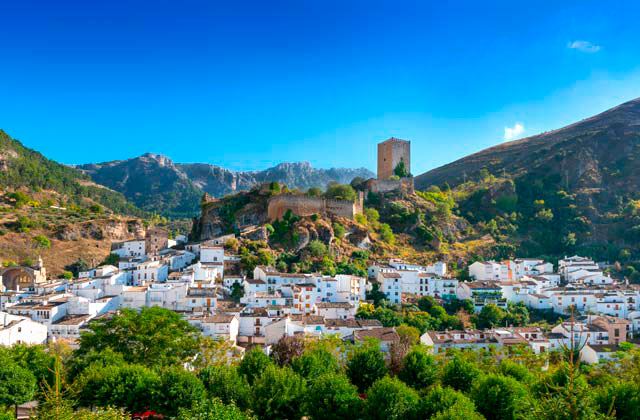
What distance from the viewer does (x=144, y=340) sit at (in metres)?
30.5

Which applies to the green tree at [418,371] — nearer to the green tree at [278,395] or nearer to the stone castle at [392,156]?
the green tree at [278,395]

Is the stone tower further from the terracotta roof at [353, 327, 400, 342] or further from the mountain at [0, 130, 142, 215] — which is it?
the mountain at [0, 130, 142, 215]

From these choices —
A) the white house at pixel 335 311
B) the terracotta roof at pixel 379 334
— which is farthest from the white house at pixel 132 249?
the terracotta roof at pixel 379 334

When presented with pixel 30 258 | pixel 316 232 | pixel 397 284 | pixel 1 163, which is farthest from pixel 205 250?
pixel 1 163

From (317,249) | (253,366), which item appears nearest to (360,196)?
(317,249)

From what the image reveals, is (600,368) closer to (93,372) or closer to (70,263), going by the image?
(93,372)

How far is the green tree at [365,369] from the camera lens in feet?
92.3

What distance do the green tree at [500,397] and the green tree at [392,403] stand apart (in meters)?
3.04

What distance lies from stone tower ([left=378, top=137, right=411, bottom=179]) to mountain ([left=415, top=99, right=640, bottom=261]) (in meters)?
6.81

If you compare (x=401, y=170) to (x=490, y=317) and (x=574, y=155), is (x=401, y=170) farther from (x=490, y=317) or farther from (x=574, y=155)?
(x=490, y=317)

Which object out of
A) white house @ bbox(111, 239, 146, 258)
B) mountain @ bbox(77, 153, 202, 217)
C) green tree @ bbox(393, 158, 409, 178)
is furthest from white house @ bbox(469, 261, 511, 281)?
mountain @ bbox(77, 153, 202, 217)

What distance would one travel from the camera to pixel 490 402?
23.2 meters

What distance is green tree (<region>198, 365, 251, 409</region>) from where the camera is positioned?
2384 centimetres

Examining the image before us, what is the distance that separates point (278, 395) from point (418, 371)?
833cm
